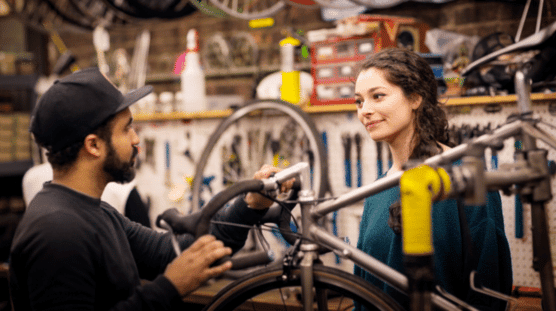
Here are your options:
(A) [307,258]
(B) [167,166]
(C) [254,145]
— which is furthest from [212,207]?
(B) [167,166]

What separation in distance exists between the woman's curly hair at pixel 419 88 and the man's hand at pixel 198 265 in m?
0.73

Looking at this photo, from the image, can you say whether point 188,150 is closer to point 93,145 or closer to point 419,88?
point 93,145

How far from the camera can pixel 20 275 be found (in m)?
1.20

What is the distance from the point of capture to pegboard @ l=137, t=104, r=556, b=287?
2049 millimetres

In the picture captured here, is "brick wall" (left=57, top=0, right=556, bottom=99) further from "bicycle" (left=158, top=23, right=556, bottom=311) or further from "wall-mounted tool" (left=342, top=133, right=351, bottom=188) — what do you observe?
"bicycle" (left=158, top=23, right=556, bottom=311)

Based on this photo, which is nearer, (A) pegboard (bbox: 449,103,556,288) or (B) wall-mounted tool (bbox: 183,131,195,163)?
(A) pegboard (bbox: 449,103,556,288)

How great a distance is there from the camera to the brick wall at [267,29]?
2.44 meters

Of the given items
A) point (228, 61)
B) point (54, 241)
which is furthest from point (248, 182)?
point (228, 61)

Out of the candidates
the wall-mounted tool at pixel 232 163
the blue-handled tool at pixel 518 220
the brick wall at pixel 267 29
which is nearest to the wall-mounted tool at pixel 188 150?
the wall-mounted tool at pixel 232 163

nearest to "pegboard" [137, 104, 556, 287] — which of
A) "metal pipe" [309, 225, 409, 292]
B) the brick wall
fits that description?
the brick wall

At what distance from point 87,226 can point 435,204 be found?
3.31 ft

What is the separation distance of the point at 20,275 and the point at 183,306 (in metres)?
1.65

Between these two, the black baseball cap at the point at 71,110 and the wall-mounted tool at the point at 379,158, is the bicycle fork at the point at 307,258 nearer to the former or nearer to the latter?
the black baseball cap at the point at 71,110

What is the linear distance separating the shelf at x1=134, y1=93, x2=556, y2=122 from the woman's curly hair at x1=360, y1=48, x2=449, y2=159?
8.5 inches
